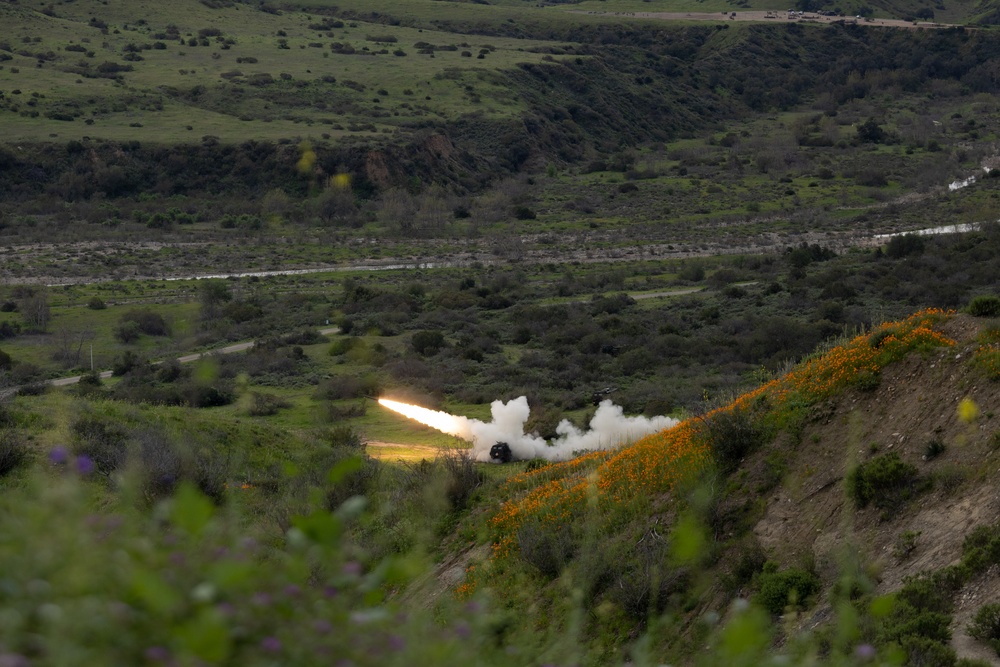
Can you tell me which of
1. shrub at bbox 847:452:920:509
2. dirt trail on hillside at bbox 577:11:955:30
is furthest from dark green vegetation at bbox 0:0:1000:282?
shrub at bbox 847:452:920:509

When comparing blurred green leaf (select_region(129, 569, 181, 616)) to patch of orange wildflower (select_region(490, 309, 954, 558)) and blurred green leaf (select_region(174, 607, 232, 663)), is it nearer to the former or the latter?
blurred green leaf (select_region(174, 607, 232, 663))

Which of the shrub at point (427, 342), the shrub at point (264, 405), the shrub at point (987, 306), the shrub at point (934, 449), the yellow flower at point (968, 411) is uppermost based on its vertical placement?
the shrub at point (987, 306)

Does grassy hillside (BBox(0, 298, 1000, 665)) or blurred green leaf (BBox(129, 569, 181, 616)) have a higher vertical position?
blurred green leaf (BBox(129, 569, 181, 616))

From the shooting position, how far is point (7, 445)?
17594 mm

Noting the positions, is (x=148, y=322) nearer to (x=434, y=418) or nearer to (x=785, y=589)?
(x=434, y=418)

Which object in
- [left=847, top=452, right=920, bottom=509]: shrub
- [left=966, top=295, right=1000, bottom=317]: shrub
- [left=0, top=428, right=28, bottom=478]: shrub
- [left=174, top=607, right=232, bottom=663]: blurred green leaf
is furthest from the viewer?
[left=0, top=428, right=28, bottom=478]: shrub

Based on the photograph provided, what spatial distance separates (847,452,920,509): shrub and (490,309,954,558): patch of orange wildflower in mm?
2289

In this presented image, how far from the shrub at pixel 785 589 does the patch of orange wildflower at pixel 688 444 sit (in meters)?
3.23

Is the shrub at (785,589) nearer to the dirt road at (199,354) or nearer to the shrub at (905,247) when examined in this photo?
the dirt road at (199,354)

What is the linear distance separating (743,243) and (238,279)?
3205 cm

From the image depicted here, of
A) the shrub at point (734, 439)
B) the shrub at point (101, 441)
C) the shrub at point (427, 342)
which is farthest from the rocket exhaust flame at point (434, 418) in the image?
the shrub at point (734, 439)

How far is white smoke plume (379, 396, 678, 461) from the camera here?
25.0 metres

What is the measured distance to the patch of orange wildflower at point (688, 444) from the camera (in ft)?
47.9

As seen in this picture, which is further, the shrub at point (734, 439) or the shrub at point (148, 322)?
the shrub at point (148, 322)
